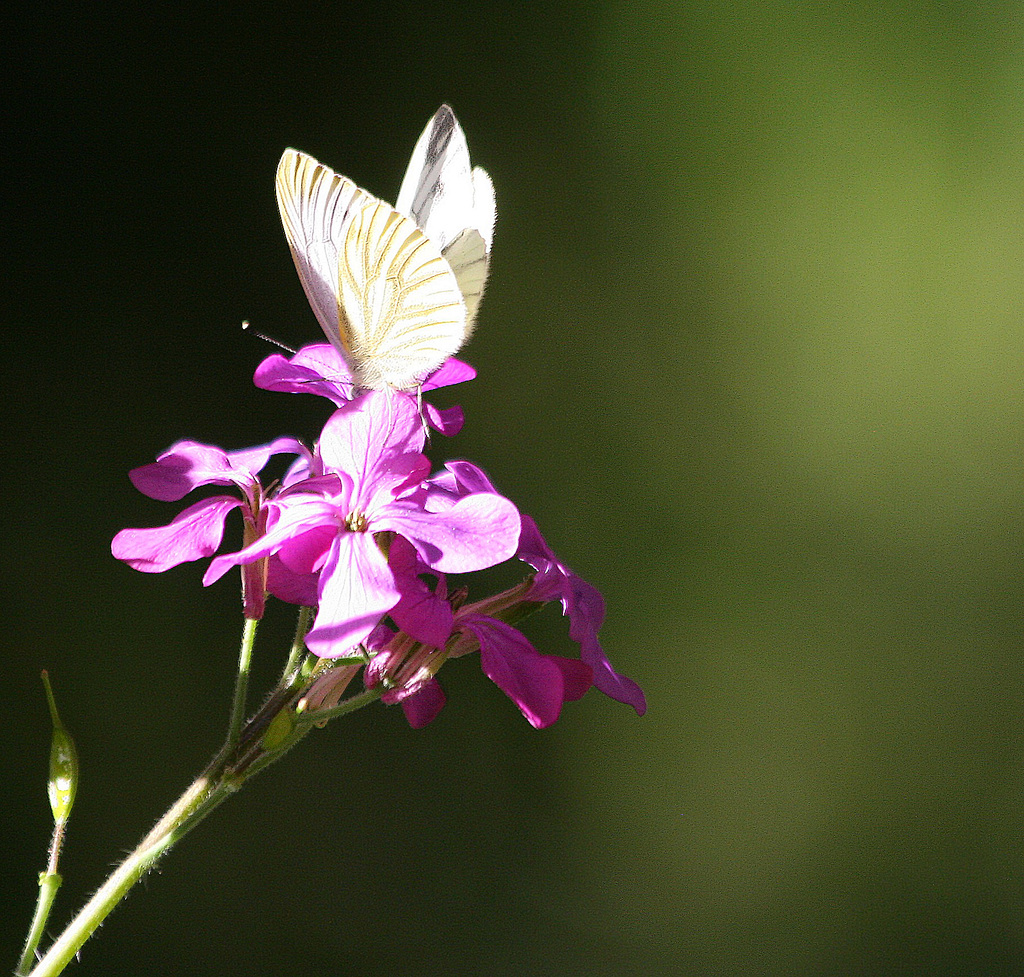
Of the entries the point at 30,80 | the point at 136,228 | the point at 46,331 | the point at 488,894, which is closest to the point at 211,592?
the point at 46,331

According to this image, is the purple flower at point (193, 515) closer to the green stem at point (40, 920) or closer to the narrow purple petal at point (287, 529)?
the narrow purple petal at point (287, 529)

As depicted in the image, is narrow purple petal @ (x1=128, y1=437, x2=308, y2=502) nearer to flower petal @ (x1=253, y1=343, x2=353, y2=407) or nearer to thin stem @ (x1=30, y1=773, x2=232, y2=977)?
flower petal @ (x1=253, y1=343, x2=353, y2=407)

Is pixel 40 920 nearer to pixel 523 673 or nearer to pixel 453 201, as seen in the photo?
pixel 523 673

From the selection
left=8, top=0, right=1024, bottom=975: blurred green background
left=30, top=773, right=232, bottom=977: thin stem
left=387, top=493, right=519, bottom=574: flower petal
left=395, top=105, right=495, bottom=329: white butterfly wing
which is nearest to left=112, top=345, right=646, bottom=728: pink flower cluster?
left=387, top=493, right=519, bottom=574: flower petal

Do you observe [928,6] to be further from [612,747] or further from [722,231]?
[612,747]

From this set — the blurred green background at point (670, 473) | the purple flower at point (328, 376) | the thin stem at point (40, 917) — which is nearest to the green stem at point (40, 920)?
the thin stem at point (40, 917)
